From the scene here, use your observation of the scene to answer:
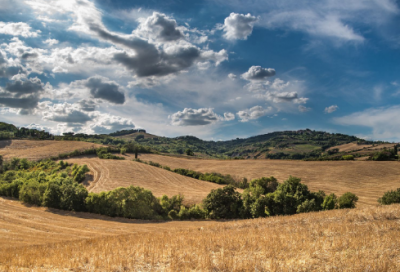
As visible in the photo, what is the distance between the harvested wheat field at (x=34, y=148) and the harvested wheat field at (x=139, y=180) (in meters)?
26.5

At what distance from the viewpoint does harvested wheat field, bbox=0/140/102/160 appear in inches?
4540

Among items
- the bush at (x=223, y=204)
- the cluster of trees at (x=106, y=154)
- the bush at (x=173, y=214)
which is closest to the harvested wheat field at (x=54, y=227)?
the bush at (x=173, y=214)

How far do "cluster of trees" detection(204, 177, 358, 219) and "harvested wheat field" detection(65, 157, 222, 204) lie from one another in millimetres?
15279

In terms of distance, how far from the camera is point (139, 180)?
85.4 m

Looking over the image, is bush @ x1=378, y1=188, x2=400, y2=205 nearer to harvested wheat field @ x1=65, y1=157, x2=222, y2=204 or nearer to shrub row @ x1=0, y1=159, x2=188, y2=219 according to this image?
shrub row @ x1=0, y1=159, x2=188, y2=219

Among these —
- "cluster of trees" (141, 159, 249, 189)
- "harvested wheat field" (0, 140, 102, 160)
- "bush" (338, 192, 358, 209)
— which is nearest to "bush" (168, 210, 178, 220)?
"bush" (338, 192, 358, 209)

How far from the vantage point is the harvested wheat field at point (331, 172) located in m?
69.2

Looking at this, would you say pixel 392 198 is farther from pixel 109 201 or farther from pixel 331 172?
pixel 109 201

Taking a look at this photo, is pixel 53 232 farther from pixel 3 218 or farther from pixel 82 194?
pixel 82 194

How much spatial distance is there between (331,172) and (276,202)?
2088 inches

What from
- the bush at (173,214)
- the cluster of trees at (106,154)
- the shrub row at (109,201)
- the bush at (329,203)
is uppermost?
the cluster of trees at (106,154)

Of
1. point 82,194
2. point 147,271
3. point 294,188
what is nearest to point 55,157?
point 82,194

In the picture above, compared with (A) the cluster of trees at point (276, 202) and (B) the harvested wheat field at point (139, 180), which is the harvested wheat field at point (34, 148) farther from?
(A) the cluster of trees at point (276, 202)

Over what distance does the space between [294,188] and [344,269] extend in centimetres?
3957
